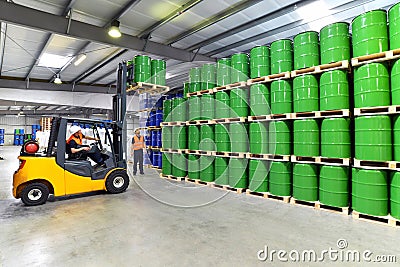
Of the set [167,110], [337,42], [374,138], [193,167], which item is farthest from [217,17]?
[374,138]

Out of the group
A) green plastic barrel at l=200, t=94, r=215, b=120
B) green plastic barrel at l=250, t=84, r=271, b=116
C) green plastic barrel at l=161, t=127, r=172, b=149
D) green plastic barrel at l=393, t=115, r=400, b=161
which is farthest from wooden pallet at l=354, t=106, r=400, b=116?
green plastic barrel at l=161, t=127, r=172, b=149

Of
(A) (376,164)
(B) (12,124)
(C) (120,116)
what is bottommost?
(A) (376,164)

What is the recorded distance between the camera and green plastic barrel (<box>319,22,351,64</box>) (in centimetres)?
431

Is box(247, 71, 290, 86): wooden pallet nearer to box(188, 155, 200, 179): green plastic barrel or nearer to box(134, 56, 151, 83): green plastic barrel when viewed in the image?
box(188, 155, 200, 179): green plastic barrel

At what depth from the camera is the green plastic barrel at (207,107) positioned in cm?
649

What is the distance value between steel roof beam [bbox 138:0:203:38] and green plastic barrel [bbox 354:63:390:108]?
145 inches

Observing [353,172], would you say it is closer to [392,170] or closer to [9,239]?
[392,170]

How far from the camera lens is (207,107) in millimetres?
6582

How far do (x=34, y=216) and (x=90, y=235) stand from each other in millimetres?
1668

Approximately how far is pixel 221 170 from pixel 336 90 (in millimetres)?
3194

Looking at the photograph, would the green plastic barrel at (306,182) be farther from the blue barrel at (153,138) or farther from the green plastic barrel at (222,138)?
the blue barrel at (153,138)

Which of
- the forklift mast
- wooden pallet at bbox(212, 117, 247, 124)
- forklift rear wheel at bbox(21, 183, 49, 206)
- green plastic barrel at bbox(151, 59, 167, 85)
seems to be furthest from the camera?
green plastic barrel at bbox(151, 59, 167, 85)

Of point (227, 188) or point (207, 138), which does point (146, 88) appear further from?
point (227, 188)

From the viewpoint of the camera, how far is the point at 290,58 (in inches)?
199
